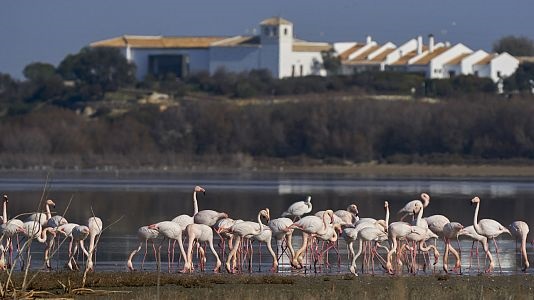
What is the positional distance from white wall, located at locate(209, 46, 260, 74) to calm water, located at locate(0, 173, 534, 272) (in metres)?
77.8

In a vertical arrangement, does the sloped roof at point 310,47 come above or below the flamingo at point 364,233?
above

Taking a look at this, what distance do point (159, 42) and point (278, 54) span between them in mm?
13588

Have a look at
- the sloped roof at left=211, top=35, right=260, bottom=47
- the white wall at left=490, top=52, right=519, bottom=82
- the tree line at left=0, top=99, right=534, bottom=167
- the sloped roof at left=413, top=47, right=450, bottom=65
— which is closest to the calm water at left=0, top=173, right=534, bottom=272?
the tree line at left=0, top=99, right=534, bottom=167

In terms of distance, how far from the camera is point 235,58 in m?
147

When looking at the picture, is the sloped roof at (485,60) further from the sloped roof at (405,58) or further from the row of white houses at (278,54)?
the sloped roof at (405,58)

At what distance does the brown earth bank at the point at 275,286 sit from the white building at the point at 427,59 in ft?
358

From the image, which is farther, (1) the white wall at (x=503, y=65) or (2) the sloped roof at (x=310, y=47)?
(2) the sloped roof at (x=310, y=47)

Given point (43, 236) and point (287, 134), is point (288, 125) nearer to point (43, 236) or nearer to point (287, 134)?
point (287, 134)

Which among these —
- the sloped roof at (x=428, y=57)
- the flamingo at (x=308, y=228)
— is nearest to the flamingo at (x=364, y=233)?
the flamingo at (x=308, y=228)

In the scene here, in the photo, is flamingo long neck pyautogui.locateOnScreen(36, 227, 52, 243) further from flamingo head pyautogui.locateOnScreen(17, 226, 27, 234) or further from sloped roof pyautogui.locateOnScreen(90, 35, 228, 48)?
sloped roof pyautogui.locateOnScreen(90, 35, 228, 48)

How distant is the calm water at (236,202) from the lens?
30250 mm

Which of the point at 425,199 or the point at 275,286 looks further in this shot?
the point at 425,199

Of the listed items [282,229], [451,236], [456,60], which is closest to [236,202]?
[282,229]

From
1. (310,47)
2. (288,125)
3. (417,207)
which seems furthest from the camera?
(310,47)
